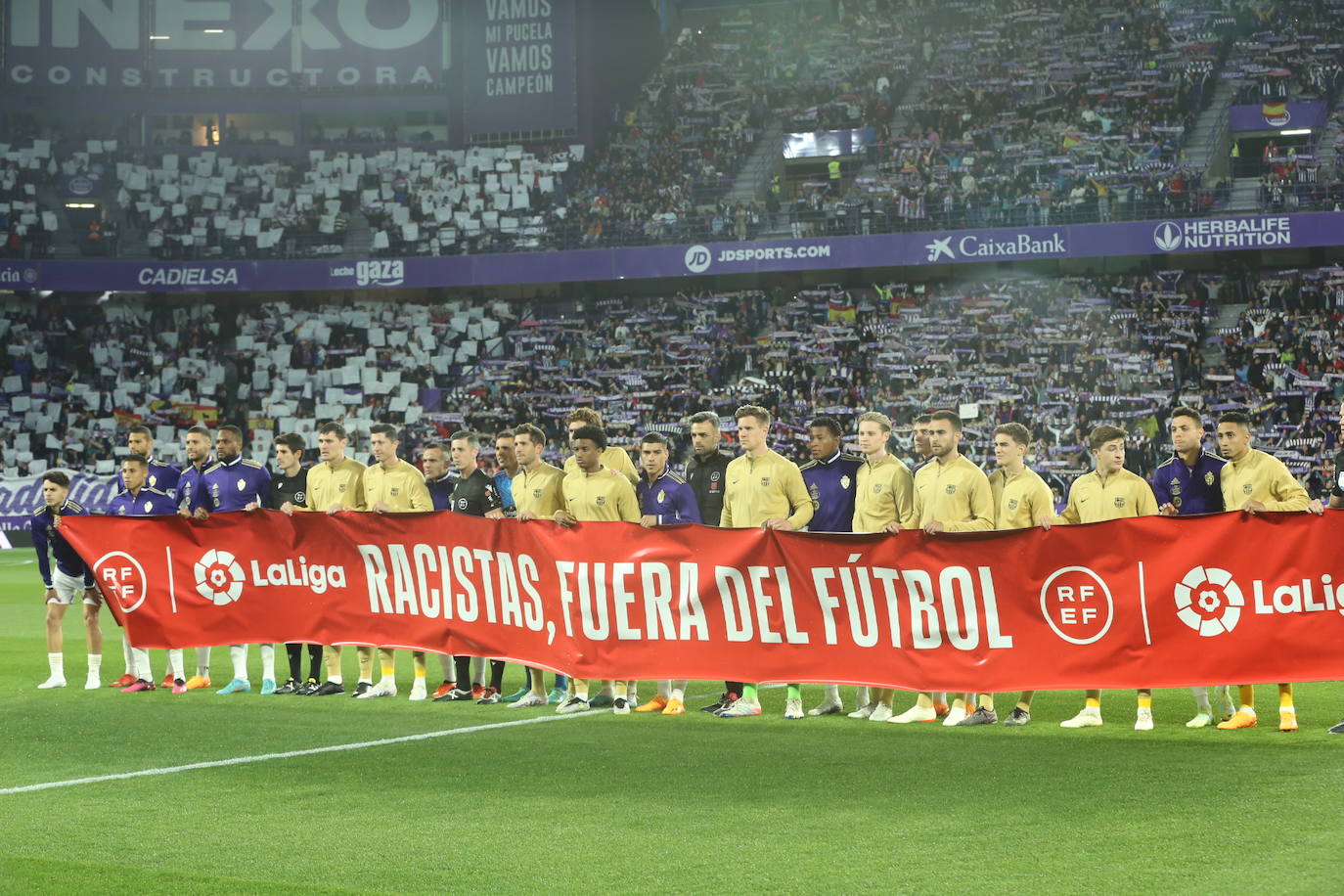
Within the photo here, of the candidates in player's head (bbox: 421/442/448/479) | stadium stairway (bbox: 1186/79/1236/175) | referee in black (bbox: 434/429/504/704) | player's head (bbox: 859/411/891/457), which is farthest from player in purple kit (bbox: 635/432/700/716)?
stadium stairway (bbox: 1186/79/1236/175)

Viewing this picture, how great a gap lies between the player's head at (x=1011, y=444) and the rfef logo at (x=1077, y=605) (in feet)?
3.85

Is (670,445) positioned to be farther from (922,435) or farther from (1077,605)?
(1077,605)

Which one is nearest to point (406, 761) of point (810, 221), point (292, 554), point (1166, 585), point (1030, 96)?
point (292, 554)

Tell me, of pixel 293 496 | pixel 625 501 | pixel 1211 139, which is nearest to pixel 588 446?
Answer: pixel 625 501

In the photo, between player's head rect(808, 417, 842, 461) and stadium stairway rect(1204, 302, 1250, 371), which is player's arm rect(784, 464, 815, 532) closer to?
player's head rect(808, 417, 842, 461)

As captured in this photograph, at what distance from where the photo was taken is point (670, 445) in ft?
111

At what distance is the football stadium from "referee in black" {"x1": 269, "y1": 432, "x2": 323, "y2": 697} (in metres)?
0.09

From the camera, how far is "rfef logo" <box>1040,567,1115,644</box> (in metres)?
10.2

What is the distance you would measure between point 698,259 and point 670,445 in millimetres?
5156

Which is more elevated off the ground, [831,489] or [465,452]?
[465,452]

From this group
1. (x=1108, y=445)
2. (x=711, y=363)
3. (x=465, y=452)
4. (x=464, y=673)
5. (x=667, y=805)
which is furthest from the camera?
(x=711, y=363)

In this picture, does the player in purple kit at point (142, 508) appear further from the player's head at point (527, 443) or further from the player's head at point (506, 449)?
the player's head at point (527, 443)

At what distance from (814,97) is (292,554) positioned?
1153 inches

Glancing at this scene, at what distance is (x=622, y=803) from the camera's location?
834 centimetres
